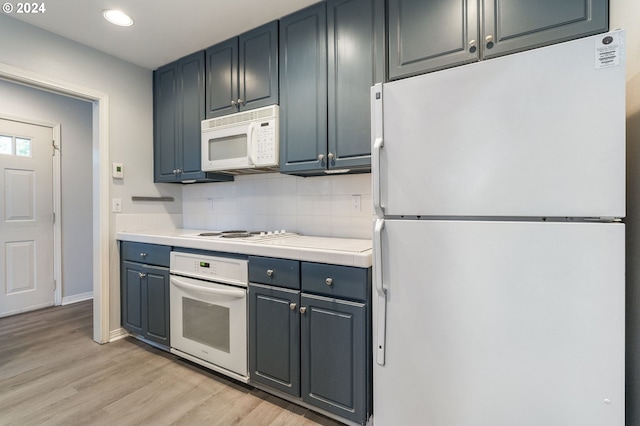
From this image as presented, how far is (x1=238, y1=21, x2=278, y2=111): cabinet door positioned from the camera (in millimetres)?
2037

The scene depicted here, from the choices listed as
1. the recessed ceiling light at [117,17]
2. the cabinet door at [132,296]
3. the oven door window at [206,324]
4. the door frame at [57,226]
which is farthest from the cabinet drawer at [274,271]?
the door frame at [57,226]

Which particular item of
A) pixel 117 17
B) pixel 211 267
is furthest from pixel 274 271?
pixel 117 17

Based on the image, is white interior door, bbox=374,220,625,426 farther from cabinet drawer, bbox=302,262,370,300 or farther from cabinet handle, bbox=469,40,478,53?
cabinet handle, bbox=469,40,478,53

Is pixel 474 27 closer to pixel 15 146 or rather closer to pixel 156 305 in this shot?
pixel 156 305

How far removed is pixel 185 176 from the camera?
2562 mm

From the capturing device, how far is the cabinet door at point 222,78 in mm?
2229

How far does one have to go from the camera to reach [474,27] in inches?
56.0

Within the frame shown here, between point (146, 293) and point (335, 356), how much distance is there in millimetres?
1681

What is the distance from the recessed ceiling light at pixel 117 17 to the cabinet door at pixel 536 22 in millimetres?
2187

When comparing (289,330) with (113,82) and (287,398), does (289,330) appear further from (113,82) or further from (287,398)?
(113,82)

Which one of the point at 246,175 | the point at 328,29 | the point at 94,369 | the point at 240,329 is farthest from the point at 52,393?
the point at 328,29

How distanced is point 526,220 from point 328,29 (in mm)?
1547

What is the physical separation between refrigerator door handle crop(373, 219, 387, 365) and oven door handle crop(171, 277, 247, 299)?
2.81 ft

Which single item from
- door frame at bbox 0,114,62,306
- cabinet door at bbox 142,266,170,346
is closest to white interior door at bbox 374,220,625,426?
cabinet door at bbox 142,266,170,346
